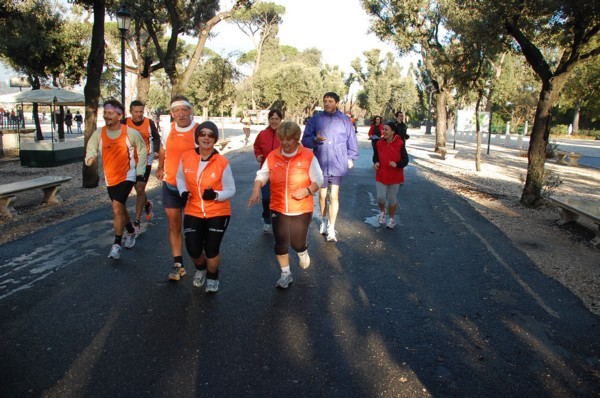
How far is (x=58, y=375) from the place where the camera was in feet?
10.6

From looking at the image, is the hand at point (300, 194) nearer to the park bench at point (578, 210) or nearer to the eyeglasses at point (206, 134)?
the eyeglasses at point (206, 134)

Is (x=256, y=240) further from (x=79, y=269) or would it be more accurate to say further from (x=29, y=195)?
(x=29, y=195)

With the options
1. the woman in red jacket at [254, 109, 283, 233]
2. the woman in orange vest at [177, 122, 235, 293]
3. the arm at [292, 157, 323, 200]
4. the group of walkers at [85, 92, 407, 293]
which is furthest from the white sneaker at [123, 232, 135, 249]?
the arm at [292, 157, 323, 200]

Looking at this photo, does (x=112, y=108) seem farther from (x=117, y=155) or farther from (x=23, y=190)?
(x=23, y=190)

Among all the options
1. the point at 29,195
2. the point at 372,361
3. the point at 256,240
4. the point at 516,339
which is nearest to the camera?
the point at 372,361

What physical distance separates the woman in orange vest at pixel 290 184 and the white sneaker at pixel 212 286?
69 cm

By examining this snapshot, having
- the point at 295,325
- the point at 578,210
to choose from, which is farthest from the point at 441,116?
the point at 295,325

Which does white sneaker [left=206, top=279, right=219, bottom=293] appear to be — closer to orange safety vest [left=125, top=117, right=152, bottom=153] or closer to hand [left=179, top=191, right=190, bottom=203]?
hand [left=179, top=191, right=190, bottom=203]

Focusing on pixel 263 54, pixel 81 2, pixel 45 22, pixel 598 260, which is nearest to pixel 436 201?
pixel 598 260

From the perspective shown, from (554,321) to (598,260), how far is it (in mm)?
2561

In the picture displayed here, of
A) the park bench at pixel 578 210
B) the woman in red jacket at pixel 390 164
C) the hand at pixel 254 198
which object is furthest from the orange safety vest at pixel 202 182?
the park bench at pixel 578 210

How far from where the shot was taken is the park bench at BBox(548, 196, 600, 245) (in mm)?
7162

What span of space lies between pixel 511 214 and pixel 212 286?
6.84 m

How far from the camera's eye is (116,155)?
18.5 ft
